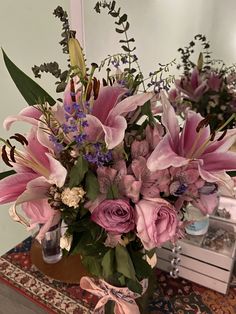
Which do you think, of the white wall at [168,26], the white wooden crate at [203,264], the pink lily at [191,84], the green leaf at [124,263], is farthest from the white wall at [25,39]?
the green leaf at [124,263]

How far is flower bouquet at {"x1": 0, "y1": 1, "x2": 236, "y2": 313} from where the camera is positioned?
0.58 meters

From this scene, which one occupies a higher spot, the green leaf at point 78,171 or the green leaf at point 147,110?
the green leaf at point 147,110

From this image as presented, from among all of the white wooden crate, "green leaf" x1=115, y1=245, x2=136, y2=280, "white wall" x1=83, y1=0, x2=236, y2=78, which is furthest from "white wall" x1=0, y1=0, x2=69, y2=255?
"green leaf" x1=115, y1=245, x2=136, y2=280

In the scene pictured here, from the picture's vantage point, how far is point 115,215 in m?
0.58

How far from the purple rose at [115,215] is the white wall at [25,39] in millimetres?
948

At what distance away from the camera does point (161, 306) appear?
2.84ft

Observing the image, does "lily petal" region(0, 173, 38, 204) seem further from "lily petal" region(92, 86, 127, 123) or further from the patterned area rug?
the patterned area rug

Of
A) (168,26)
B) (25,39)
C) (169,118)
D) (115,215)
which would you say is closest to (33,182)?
(115,215)

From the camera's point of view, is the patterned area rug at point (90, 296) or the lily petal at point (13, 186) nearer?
the lily petal at point (13, 186)

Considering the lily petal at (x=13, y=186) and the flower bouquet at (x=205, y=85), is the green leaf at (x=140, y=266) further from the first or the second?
the flower bouquet at (x=205, y=85)

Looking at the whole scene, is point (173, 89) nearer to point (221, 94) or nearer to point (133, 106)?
point (221, 94)

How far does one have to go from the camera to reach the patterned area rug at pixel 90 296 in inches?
33.7

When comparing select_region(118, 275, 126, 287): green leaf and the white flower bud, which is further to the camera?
select_region(118, 275, 126, 287): green leaf

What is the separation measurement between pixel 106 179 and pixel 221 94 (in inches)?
22.8
